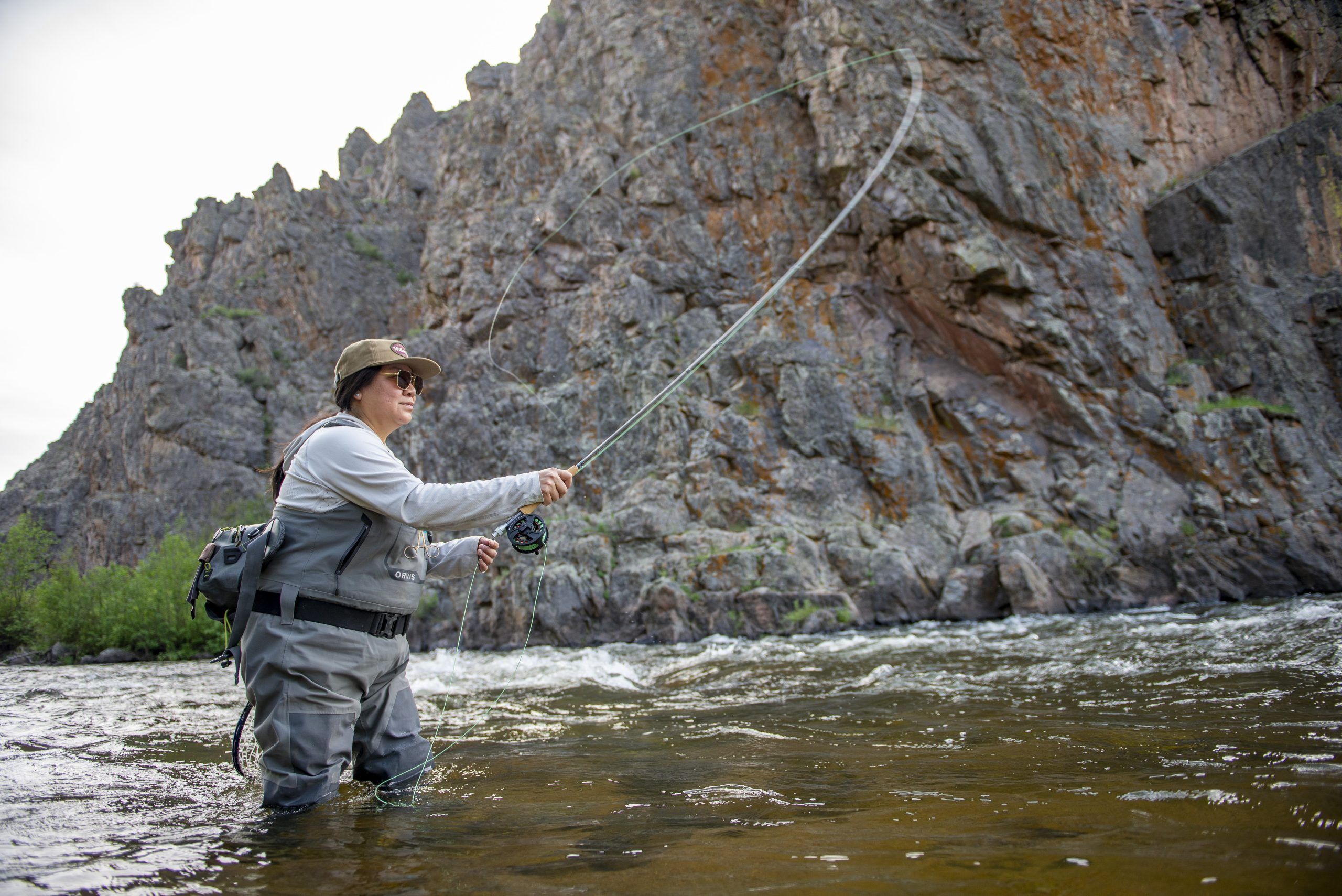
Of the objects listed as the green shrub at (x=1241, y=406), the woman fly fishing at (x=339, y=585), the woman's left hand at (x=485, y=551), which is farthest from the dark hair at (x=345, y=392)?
the green shrub at (x=1241, y=406)

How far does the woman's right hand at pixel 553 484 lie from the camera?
9.37 feet

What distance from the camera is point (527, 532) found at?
10.4ft

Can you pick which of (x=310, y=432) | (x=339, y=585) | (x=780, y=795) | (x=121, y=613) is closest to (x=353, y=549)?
(x=339, y=585)

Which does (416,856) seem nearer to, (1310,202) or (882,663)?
(882,663)

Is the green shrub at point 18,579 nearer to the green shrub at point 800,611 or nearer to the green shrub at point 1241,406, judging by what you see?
the green shrub at point 800,611

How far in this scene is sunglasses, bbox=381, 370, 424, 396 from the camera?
3139 mm

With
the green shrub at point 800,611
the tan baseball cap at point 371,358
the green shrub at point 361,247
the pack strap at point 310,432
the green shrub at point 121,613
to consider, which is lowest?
the green shrub at point 800,611

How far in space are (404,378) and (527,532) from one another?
2.77 feet

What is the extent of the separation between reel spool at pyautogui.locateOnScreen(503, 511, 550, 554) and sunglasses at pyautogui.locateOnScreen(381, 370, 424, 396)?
665 mm

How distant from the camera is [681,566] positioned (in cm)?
1661

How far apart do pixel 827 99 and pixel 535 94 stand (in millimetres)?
10951

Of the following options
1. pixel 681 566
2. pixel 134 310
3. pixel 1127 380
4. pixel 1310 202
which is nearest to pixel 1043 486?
pixel 1127 380

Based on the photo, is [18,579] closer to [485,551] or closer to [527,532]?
[485,551]

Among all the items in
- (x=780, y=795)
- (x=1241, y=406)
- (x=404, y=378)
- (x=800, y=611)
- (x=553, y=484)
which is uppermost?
(x=1241, y=406)
